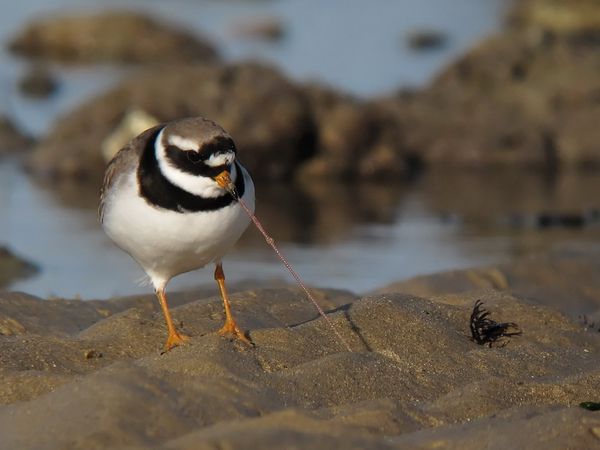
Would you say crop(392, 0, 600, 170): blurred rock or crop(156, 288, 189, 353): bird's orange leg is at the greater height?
crop(156, 288, 189, 353): bird's orange leg

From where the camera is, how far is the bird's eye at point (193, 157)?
239 inches

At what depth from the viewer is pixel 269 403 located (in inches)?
210

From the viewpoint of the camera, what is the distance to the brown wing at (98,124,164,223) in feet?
21.1

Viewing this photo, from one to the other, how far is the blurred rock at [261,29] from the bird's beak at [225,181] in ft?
65.9

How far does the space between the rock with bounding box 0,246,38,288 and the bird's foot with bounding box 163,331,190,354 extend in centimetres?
467

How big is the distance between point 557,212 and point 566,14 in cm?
1398

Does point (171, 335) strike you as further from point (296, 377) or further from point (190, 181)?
point (296, 377)

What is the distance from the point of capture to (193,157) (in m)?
6.09

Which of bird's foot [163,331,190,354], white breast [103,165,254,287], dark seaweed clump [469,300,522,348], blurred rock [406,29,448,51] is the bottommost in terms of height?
blurred rock [406,29,448,51]

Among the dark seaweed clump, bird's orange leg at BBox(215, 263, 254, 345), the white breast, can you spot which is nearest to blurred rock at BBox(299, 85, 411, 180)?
the dark seaweed clump

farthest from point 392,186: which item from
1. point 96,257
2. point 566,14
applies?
point 566,14

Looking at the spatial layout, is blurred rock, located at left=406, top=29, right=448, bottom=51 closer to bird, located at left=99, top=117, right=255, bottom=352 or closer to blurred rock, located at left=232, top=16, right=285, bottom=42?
blurred rock, located at left=232, top=16, right=285, bottom=42

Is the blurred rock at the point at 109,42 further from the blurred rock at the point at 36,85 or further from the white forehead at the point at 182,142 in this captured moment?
the white forehead at the point at 182,142

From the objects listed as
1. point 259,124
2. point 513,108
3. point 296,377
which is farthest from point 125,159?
point 513,108
